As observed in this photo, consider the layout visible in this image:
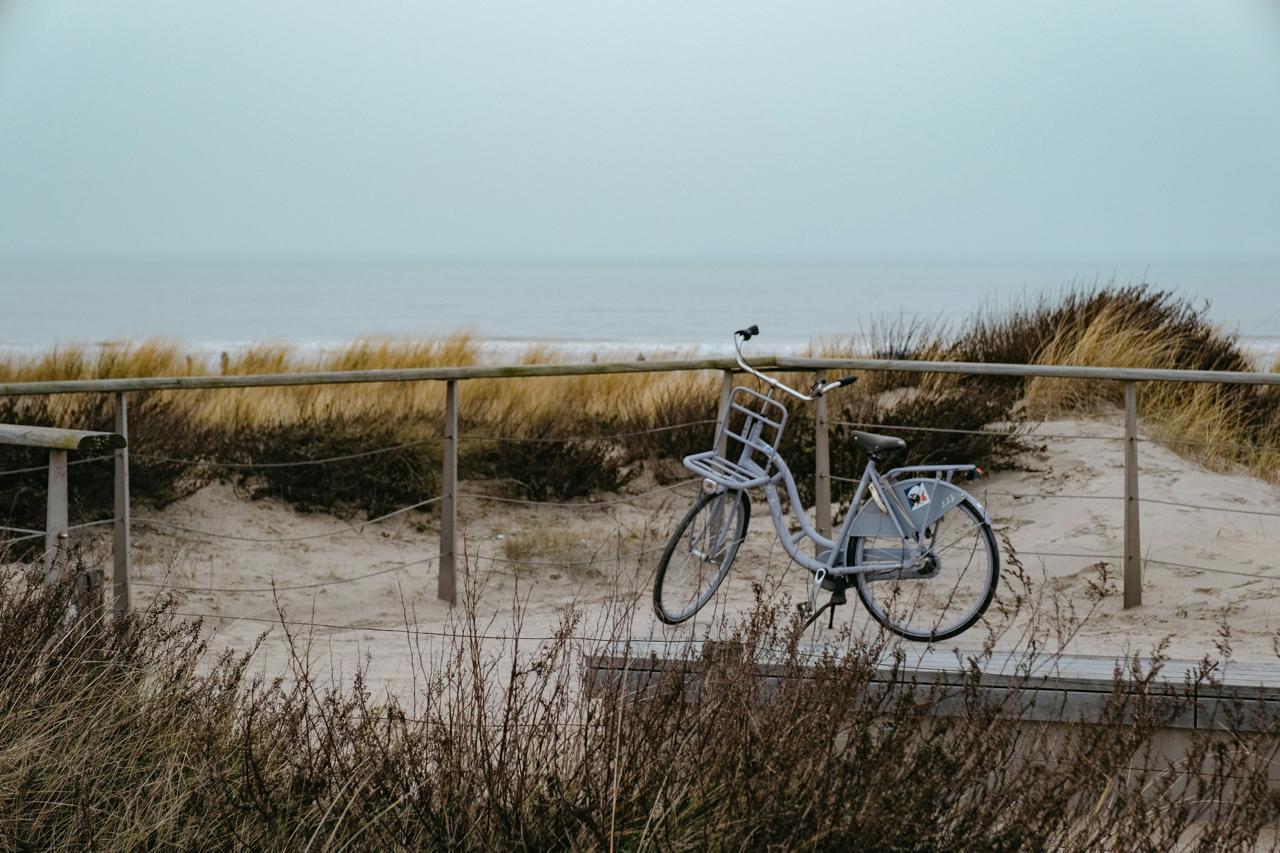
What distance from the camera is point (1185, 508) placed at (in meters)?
7.45

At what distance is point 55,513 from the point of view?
4641mm

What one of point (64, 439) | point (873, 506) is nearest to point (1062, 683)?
point (873, 506)

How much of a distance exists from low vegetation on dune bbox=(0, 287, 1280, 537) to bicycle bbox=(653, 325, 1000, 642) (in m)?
1.47

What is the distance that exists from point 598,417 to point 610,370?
10.1 feet

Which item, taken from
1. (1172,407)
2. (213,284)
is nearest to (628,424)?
(1172,407)

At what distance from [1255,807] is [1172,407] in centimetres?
708

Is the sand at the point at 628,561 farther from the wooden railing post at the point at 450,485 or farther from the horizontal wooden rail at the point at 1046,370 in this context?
the horizontal wooden rail at the point at 1046,370

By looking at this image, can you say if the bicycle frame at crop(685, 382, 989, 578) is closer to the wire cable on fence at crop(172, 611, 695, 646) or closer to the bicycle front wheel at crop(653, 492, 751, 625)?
the bicycle front wheel at crop(653, 492, 751, 625)

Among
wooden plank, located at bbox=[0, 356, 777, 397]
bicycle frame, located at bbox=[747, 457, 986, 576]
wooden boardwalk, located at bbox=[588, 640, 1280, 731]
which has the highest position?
wooden plank, located at bbox=[0, 356, 777, 397]

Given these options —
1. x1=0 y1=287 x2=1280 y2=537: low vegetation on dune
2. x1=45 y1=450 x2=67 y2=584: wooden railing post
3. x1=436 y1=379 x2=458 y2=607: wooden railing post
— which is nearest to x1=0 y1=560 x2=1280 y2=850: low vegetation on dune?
x1=45 y1=450 x2=67 y2=584: wooden railing post

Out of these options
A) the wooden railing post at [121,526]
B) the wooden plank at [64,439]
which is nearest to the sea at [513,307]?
the wooden railing post at [121,526]

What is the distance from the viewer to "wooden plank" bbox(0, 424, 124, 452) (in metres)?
4.55

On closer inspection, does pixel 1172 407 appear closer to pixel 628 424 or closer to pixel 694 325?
pixel 628 424

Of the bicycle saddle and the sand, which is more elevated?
the bicycle saddle
